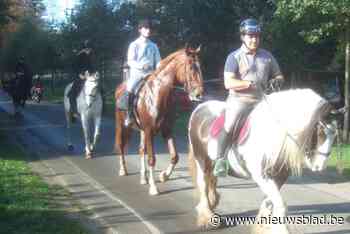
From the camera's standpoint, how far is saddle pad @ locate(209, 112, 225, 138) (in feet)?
25.7

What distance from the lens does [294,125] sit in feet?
21.9

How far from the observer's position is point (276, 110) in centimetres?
694

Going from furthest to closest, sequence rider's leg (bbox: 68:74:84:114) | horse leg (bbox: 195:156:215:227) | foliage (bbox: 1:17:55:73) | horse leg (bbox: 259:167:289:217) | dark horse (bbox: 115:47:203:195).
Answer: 1. foliage (bbox: 1:17:55:73)
2. rider's leg (bbox: 68:74:84:114)
3. dark horse (bbox: 115:47:203:195)
4. horse leg (bbox: 195:156:215:227)
5. horse leg (bbox: 259:167:289:217)

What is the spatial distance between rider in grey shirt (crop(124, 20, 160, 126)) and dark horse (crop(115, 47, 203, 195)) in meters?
0.38

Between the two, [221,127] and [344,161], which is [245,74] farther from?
[344,161]

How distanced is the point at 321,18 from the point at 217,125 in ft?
31.9

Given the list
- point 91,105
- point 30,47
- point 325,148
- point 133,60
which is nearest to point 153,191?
point 133,60

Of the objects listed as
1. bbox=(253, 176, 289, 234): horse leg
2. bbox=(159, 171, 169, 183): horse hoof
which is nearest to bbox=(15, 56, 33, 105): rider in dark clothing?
bbox=(159, 171, 169, 183): horse hoof


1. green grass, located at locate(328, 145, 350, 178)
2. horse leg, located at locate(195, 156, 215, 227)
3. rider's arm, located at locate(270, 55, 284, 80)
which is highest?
rider's arm, located at locate(270, 55, 284, 80)

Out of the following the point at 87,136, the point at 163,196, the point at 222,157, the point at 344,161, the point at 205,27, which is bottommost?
the point at 344,161

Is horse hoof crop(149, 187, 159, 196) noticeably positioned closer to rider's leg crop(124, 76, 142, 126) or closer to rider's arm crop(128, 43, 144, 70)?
rider's leg crop(124, 76, 142, 126)

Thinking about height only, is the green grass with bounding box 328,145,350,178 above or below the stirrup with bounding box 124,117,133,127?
below

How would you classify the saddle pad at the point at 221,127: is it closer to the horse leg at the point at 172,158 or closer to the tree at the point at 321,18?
the horse leg at the point at 172,158

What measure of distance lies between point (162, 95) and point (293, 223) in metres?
3.84
